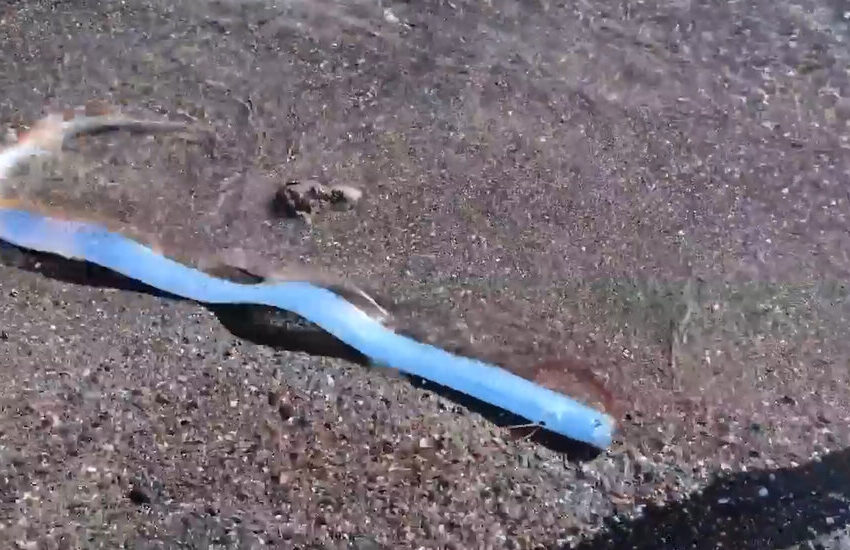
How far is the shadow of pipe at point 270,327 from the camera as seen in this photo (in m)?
2.95

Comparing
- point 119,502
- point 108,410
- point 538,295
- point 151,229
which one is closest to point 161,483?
point 119,502

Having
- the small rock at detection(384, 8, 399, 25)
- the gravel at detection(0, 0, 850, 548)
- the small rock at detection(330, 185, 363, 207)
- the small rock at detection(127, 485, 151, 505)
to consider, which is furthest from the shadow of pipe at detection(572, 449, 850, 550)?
the small rock at detection(384, 8, 399, 25)

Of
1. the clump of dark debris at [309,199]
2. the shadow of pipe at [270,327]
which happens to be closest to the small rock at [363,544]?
the shadow of pipe at [270,327]

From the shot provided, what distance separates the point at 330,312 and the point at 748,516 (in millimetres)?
1623

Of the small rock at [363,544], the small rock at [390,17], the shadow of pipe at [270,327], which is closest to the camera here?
the small rock at [363,544]

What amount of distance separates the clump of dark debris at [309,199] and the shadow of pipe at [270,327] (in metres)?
0.36

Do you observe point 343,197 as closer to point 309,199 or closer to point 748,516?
point 309,199

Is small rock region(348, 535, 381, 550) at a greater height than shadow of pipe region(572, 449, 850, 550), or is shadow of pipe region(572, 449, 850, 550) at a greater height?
shadow of pipe region(572, 449, 850, 550)

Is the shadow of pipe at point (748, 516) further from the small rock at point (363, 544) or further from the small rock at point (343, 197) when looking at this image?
the small rock at point (343, 197)

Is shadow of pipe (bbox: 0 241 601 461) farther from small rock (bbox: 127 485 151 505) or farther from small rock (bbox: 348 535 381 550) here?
small rock (bbox: 127 485 151 505)

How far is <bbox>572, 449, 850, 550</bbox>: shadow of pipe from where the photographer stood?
266 cm

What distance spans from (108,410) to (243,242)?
97 cm

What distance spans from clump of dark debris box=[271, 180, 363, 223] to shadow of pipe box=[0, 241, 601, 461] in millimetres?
360

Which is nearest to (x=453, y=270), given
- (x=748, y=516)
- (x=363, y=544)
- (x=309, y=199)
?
(x=309, y=199)
